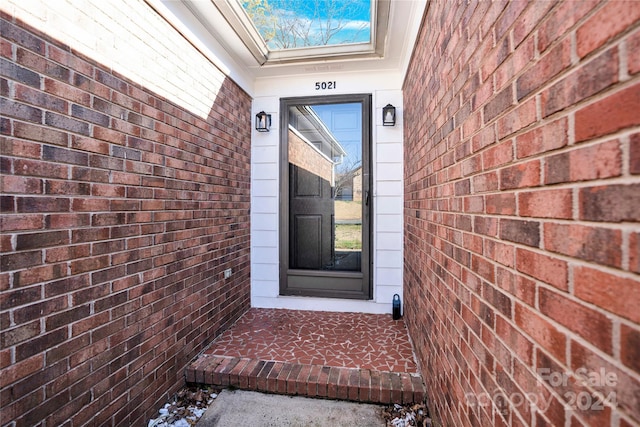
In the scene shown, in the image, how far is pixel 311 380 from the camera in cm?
208

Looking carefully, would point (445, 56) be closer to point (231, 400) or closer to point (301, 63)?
point (301, 63)

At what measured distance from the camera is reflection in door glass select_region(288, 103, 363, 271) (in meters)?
3.53

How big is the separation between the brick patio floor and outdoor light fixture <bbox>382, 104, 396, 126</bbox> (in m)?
2.21

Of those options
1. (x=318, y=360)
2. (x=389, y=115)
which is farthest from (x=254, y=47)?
(x=318, y=360)

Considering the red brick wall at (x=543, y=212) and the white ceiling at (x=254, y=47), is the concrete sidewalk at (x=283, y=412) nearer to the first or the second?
the red brick wall at (x=543, y=212)

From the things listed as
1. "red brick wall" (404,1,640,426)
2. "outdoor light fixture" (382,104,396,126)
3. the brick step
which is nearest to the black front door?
"outdoor light fixture" (382,104,396,126)

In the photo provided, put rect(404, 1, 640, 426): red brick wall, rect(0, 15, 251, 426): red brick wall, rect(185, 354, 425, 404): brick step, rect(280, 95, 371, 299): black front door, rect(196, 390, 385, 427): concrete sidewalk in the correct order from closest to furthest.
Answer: rect(404, 1, 640, 426): red brick wall → rect(0, 15, 251, 426): red brick wall → rect(196, 390, 385, 427): concrete sidewalk → rect(185, 354, 425, 404): brick step → rect(280, 95, 371, 299): black front door

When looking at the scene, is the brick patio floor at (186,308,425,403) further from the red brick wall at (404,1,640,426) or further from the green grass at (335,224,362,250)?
the green grass at (335,224,362,250)

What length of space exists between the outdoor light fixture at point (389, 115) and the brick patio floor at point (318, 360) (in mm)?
2206

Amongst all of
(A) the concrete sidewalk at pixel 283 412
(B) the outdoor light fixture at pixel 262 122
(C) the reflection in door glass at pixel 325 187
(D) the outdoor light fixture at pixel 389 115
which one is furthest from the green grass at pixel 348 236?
(A) the concrete sidewalk at pixel 283 412

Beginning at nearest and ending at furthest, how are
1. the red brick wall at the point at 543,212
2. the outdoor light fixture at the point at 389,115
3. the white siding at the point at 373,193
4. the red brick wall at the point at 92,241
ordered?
the red brick wall at the point at 543,212
the red brick wall at the point at 92,241
the outdoor light fixture at the point at 389,115
the white siding at the point at 373,193

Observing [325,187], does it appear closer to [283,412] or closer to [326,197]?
[326,197]

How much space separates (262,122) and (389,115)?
150 centimetres

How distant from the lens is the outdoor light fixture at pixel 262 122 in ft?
11.5
